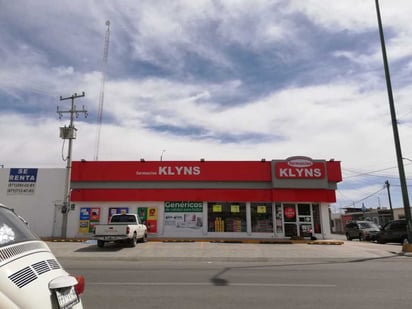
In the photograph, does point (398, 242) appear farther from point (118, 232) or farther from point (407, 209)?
point (118, 232)

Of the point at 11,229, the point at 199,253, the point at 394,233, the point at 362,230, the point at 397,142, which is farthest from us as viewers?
the point at 362,230

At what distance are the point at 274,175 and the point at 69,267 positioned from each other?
16914 millimetres

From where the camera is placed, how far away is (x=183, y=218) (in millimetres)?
25922

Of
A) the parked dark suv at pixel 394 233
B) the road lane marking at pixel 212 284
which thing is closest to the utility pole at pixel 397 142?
the parked dark suv at pixel 394 233

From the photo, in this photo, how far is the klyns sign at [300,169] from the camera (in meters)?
25.9

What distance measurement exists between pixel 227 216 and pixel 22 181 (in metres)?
15.8

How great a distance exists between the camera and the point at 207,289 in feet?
27.4

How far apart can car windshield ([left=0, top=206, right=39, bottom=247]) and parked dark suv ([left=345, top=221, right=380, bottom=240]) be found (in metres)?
29.5

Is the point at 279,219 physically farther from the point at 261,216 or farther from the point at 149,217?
the point at 149,217

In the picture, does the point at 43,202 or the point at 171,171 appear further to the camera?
the point at 171,171

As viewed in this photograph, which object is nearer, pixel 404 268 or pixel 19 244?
pixel 19 244

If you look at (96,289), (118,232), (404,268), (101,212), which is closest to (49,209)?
(101,212)

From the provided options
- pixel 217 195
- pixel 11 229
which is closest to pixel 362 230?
pixel 217 195

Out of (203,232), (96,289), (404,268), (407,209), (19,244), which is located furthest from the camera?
(203,232)
